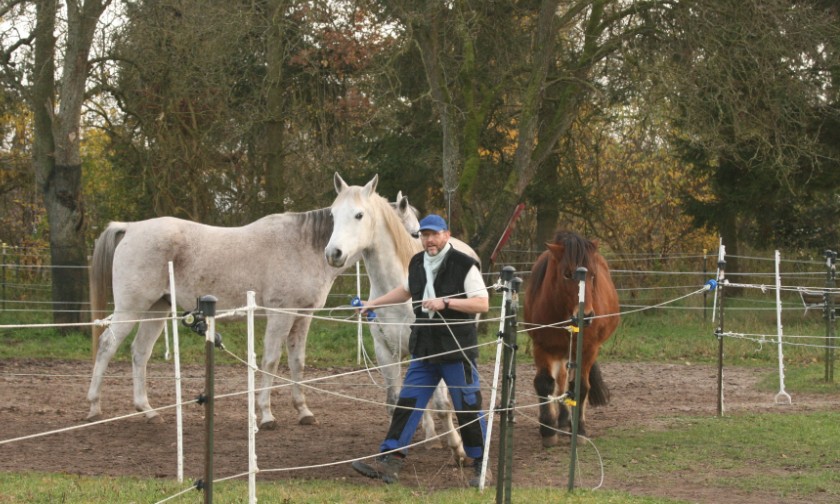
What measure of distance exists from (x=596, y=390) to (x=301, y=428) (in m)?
2.70

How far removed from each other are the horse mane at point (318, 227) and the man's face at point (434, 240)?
277cm

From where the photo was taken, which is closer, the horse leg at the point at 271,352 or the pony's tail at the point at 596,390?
the horse leg at the point at 271,352

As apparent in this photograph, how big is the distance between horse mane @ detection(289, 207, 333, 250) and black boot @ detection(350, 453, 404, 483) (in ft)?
→ 9.88

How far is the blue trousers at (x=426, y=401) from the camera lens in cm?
624

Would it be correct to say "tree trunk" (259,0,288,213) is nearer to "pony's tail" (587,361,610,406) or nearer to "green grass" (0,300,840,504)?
"green grass" (0,300,840,504)

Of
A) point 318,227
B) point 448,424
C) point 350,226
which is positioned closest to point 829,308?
point 318,227

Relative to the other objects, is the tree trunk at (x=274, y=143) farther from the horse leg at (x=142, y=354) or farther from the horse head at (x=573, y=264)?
the horse head at (x=573, y=264)

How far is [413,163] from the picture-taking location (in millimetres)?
18406

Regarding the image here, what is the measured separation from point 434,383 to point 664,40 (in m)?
9.52

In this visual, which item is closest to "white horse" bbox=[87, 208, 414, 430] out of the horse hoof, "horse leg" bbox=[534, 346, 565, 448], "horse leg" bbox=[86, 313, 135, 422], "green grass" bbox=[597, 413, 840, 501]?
"horse leg" bbox=[86, 313, 135, 422]

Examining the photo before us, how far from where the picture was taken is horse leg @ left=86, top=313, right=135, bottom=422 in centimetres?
869

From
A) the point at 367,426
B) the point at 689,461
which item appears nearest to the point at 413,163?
the point at 367,426

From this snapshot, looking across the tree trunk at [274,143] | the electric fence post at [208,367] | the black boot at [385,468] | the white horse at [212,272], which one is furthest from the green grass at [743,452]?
the tree trunk at [274,143]

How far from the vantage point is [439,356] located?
6.24 meters
